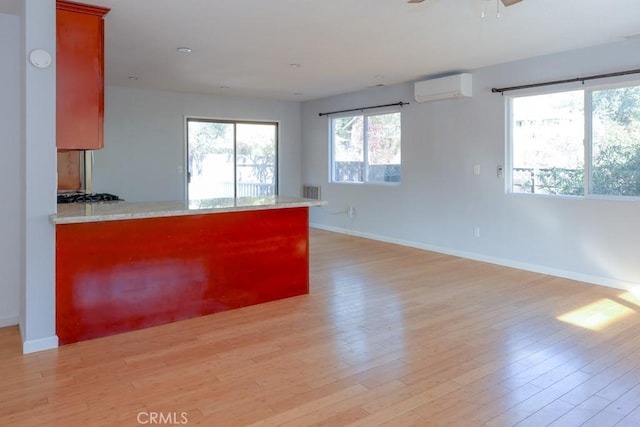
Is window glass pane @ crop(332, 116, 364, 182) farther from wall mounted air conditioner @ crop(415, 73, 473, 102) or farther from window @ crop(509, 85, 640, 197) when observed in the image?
window @ crop(509, 85, 640, 197)

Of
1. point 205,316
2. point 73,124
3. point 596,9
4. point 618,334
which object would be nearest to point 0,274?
point 73,124

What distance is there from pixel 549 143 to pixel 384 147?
2.60 meters

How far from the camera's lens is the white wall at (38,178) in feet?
9.37

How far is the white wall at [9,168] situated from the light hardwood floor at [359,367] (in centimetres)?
34

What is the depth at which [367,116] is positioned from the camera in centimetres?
739

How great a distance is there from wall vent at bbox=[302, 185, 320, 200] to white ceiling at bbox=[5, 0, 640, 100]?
2840 mm

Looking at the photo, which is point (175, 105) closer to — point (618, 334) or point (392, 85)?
point (392, 85)

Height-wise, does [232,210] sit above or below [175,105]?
below

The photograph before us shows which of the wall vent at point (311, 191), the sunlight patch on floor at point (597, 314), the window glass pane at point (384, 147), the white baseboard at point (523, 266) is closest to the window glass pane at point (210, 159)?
the wall vent at point (311, 191)

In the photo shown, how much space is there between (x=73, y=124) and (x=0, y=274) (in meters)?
1.29

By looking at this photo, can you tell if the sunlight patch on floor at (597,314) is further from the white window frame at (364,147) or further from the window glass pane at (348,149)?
the window glass pane at (348,149)

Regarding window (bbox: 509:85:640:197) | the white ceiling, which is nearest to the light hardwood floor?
window (bbox: 509:85:640:197)

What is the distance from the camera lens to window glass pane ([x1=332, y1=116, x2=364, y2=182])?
7648mm

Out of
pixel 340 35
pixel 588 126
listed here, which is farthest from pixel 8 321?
pixel 588 126
